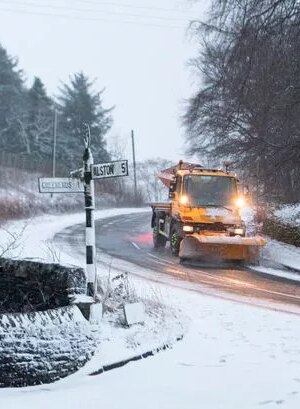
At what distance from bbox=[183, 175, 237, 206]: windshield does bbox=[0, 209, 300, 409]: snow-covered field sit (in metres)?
9.08

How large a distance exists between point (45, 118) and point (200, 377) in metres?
57.6

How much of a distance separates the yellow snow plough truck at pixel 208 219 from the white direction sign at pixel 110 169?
8.57m

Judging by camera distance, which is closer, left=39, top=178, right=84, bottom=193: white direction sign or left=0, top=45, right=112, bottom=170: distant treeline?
left=39, top=178, right=84, bottom=193: white direction sign

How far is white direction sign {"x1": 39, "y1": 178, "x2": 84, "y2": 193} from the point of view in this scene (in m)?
7.02

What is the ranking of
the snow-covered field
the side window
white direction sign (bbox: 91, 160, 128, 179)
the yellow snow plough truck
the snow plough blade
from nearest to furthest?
1. the snow-covered field
2. white direction sign (bbox: 91, 160, 128, 179)
3. the snow plough blade
4. the yellow snow plough truck
5. the side window

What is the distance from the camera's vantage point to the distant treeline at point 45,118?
60219mm

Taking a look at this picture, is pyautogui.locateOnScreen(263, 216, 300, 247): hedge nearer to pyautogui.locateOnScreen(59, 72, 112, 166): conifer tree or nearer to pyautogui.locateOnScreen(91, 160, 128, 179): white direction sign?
pyautogui.locateOnScreen(91, 160, 128, 179): white direction sign

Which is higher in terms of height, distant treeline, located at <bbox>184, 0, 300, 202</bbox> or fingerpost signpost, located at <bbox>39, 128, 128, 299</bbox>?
distant treeline, located at <bbox>184, 0, 300, 202</bbox>

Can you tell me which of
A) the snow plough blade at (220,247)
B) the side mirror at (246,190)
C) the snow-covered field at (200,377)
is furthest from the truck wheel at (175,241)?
the snow-covered field at (200,377)

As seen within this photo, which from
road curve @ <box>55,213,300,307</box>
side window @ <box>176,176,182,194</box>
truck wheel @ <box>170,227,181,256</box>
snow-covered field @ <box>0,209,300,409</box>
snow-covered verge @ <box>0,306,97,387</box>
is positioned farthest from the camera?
truck wheel @ <box>170,227,181,256</box>

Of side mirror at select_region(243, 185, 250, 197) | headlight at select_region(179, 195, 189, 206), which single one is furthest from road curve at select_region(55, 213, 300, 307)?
side mirror at select_region(243, 185, 250, 197)

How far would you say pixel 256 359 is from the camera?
6.04m

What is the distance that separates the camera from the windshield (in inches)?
656

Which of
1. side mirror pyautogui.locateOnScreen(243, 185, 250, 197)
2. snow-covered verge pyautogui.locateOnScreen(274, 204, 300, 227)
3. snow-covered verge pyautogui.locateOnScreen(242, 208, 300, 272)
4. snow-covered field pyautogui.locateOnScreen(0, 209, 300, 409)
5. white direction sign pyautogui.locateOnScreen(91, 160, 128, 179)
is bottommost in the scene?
snow-covered verge pyautogui.locateOnScreen(242, 208, 300, 272)
